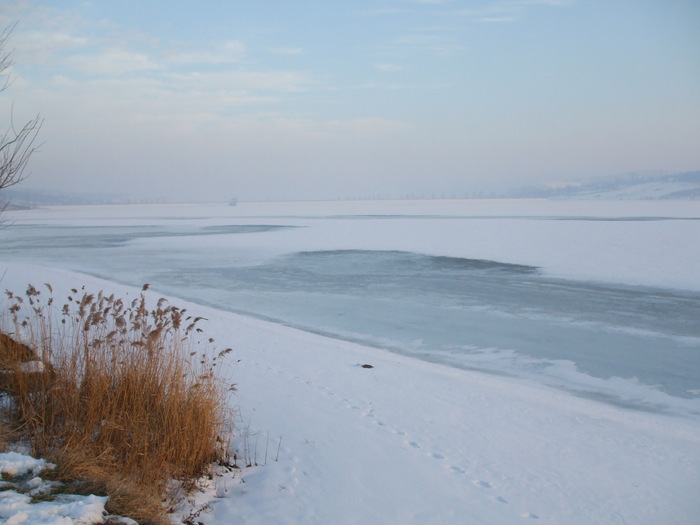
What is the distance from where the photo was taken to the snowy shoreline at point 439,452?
3.89 meters

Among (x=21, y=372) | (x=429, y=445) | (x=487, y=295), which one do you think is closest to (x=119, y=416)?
(x=21, y=372)

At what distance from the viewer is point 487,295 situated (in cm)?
1305

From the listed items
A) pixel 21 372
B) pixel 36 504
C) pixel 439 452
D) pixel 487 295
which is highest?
pixel 21 372

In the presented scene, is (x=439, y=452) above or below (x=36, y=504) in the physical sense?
below

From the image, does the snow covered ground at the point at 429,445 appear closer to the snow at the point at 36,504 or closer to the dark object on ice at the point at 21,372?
the snow at the point at 36,504

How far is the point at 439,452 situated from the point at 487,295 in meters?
8.65

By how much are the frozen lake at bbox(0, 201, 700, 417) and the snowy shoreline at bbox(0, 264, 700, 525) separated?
1094mm

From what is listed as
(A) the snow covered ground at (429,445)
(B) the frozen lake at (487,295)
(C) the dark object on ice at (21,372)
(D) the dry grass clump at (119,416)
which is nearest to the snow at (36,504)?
(D) the dry grass clump at (119,416)

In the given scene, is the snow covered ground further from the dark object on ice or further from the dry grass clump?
the dark object on ice

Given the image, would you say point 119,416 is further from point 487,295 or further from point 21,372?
point 487,295

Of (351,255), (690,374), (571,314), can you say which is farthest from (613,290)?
(351,255)

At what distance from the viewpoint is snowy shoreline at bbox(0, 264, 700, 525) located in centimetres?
389

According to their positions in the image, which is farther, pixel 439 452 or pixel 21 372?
pixel 439 452

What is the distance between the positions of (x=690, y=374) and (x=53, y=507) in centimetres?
720
